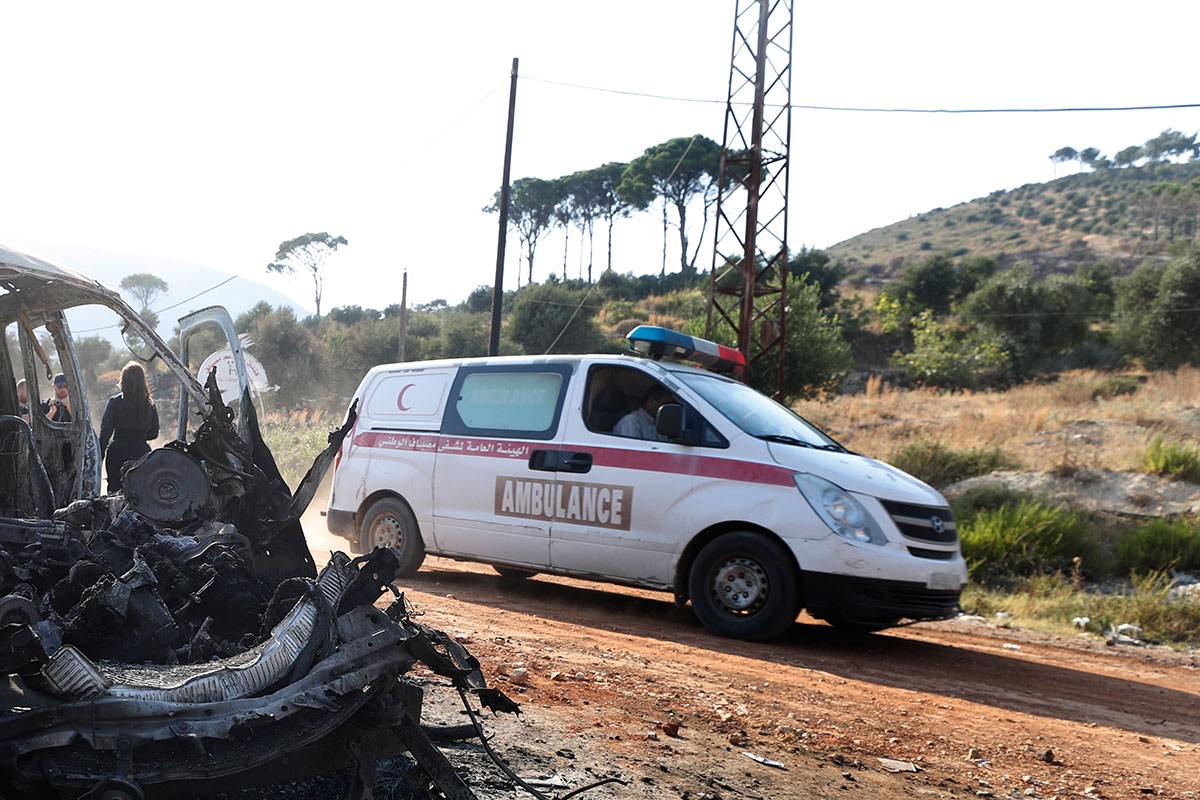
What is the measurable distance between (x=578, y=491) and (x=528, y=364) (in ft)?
4.32

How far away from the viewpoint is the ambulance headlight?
723 cm

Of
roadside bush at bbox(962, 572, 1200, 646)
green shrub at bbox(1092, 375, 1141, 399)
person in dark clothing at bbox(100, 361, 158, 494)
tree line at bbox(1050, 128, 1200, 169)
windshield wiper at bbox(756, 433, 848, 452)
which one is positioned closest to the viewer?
windshield wiper at bbox(756, 433, 848, 452)

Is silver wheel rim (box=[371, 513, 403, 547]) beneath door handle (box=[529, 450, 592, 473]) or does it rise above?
beneath

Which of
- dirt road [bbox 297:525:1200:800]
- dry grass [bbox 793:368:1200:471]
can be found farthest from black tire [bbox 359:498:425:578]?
dry grass [bbox 793:368:1200:471]

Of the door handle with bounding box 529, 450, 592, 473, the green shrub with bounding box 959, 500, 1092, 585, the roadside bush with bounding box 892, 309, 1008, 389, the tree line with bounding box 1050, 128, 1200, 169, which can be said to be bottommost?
the green shrub with bounding box 959, 500, 1092, 585

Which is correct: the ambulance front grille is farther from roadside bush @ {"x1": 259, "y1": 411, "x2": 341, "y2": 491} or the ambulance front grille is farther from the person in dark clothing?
roadside bush @ {"x1": 259, "y1": 411, "x2": 341, "y2": 491}

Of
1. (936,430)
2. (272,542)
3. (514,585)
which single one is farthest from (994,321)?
(272,542)

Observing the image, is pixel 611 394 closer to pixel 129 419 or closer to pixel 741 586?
pixel 741 586

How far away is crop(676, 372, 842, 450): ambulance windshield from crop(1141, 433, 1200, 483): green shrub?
29.1ft

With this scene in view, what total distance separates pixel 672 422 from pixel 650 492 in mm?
565

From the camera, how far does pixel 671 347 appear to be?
29.6ft

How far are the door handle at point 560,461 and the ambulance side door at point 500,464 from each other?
1cm

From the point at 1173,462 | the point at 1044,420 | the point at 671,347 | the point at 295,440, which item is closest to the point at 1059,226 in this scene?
the point at 1044,420

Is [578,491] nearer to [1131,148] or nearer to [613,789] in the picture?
[613,789]
